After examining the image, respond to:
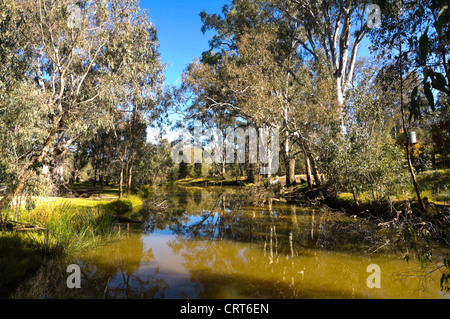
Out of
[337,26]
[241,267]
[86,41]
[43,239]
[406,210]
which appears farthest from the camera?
[337,26]

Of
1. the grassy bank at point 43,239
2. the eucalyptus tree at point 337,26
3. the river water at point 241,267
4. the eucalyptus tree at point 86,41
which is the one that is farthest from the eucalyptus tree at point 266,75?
the grassy bank at point 43,239

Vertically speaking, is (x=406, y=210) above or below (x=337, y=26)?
below

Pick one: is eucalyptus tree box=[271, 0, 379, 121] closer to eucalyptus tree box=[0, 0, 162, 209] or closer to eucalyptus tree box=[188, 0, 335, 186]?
eucalyptus tree box=[188, 0, 335, 186]

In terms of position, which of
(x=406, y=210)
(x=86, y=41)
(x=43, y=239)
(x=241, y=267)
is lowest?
(x=241, y=267)

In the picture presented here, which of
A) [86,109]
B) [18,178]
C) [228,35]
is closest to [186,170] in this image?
[228,35]

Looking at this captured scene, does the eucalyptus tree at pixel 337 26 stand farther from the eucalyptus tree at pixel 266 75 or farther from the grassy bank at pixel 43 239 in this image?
the grassy bank at pixel 43 239

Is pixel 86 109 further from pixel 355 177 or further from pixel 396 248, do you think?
pixel 396 248

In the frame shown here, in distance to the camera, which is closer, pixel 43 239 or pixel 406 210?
pixel 43 239

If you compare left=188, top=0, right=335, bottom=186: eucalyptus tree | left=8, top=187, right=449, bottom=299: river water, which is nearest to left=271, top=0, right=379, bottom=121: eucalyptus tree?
left=188, top=0, right=335, bottom=186: eucalyptus tree

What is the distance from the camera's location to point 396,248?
6.16 metres

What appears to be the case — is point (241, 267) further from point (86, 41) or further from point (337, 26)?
point (337, 26)

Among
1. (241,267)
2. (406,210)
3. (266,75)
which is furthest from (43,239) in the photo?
(266,75)

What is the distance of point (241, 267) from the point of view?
5.17m

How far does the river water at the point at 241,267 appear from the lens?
4043mm
